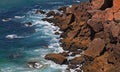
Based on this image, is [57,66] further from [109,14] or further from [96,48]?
[109,14]

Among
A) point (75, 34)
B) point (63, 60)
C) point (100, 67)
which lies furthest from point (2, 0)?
point (100, 67)

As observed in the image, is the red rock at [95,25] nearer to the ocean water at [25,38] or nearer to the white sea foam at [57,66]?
the ocean water at [25,38]

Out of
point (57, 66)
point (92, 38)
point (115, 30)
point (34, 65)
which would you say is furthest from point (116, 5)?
point (34, 65)

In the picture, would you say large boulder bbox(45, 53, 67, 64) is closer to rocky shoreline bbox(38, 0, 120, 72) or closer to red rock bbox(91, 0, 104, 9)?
rocky shoreline bbox(38, 0, 120, 72)

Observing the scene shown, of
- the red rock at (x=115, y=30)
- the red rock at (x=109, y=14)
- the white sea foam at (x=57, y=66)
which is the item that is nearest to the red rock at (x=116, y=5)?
the red rock at (x=109, y=14)

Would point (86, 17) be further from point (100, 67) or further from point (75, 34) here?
point (100, 67)

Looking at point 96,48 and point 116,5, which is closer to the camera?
point 96,48

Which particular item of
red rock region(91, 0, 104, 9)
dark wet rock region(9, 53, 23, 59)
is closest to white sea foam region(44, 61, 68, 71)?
dark wet rock region(9, 53, 23, 59)

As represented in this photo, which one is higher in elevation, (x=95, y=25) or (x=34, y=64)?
(x=95, y=25)
